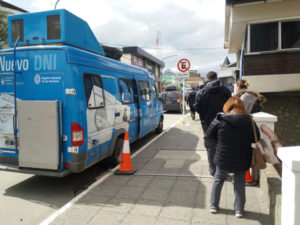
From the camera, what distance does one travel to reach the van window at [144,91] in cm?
779

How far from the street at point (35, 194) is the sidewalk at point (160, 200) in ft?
1.40

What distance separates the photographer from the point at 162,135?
9.98 metres

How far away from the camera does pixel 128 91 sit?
22.0 feet

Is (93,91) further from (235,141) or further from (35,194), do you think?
(235,141)

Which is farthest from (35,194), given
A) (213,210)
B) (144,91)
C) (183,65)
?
(183,65)

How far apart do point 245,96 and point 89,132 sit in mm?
3040

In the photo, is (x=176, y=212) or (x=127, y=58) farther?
(x=127, y=58)

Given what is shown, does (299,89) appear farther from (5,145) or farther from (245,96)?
(5,145)

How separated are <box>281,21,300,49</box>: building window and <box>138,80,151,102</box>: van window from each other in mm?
4510

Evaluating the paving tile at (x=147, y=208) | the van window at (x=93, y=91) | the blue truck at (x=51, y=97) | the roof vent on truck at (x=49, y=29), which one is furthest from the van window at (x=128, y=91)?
the paving tile at (x=147, y=208)

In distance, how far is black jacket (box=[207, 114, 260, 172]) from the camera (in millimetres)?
3191

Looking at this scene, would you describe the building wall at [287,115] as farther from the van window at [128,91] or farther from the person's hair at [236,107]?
the person's hair at [236,107]

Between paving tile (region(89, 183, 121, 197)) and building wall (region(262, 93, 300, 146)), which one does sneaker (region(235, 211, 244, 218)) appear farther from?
building wall (region(262, 93, 300, 146))

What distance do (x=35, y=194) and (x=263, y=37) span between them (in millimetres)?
7885
